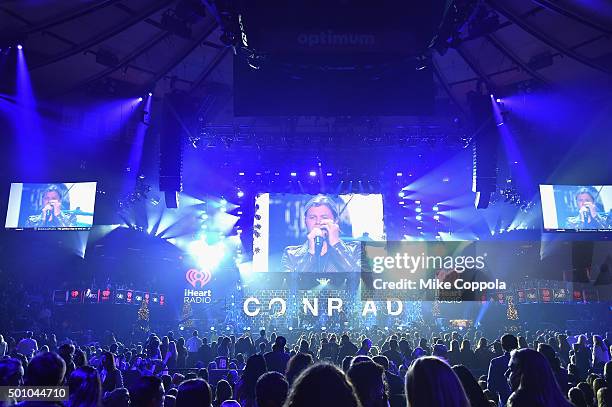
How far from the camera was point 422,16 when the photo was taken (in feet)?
16.5

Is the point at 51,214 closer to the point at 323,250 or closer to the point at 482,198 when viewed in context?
the point at 323,250

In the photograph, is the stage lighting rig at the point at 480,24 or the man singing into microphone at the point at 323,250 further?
the man singing into microphone at the point at 323,250

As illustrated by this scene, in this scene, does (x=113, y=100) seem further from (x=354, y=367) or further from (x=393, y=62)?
(x=354, y=367)

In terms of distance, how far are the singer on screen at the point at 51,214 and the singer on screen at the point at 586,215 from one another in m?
15.1

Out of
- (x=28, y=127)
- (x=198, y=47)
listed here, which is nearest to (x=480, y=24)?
(x=198, y=47)

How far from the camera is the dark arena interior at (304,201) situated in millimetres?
4984

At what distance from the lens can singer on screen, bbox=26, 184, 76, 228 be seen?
1419 cm

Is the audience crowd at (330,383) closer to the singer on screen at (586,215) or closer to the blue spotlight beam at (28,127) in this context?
the blue spotlight beam at (28,127)

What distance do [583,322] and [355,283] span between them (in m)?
9.49

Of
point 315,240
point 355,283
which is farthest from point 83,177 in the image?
point 355,283

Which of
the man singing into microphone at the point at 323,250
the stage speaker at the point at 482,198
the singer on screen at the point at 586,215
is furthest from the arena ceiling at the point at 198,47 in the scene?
the man singing into microphone at the point at 323,250

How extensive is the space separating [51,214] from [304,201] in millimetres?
8219

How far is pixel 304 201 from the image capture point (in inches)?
674

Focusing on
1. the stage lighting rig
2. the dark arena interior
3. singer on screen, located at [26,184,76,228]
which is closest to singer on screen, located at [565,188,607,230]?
the dark arena interior
